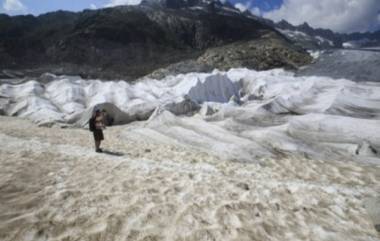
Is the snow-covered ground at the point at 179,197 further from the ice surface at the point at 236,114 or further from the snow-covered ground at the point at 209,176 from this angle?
the ice surface at the point at 236,114

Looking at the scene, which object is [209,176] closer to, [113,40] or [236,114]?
[236,114]

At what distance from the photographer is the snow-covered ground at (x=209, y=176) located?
621cm

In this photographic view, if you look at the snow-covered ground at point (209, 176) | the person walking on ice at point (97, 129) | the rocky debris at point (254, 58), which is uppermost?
the rocky debris at point (254, 58)

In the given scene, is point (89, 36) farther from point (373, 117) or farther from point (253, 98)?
point (373, 117)

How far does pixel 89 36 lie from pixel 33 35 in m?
17.3

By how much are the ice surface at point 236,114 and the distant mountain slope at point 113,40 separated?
35.7 metres

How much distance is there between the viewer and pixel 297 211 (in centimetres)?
718

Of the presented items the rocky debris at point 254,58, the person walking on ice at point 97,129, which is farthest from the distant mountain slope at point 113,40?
the person walking on ice at point 97,129

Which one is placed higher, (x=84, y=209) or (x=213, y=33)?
(x=213, y=33)

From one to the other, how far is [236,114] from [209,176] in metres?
8.84

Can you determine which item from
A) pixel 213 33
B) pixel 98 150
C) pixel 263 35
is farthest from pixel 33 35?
pixel 98 150

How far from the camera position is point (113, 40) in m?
97.3

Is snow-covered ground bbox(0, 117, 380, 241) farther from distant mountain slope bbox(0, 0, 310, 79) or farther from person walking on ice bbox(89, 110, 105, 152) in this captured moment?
distant mountain slope bbox(0, 0, 310, 79)

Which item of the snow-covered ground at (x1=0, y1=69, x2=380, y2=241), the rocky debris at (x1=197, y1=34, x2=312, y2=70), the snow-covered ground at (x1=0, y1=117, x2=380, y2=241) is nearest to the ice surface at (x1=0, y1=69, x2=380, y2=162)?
the snow-covered ground at (x1=0, y1=69, x2=380, y2=241)
